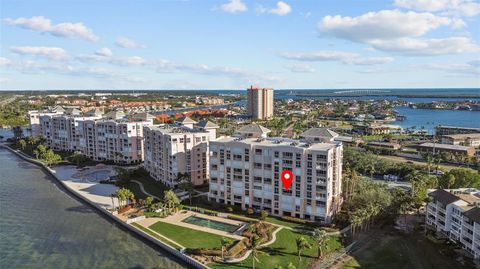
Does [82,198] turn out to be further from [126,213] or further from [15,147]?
[15,147]

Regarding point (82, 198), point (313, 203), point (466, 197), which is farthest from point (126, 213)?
point (466, 197)

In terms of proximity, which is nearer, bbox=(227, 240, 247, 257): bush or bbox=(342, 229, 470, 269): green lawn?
bbox=(342, 229, 470, 269): green lawn

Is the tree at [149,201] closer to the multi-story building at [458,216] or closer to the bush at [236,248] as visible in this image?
the bush at [236,248]

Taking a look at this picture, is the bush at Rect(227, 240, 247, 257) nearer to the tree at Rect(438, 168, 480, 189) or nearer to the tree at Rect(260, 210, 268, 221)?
the tree at Rect(260, 210, 268, 221)

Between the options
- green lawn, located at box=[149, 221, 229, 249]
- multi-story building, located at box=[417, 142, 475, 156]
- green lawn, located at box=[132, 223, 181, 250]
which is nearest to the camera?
green lawn, located at box=[132, 223, 181, 250]

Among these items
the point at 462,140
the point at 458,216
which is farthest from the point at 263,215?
the point at 462,140

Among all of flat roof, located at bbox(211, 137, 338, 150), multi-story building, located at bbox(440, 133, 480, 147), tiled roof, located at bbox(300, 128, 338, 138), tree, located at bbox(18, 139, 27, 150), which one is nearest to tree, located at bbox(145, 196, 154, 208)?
flat roof, located at bbox(211, 137, 338, 150)
